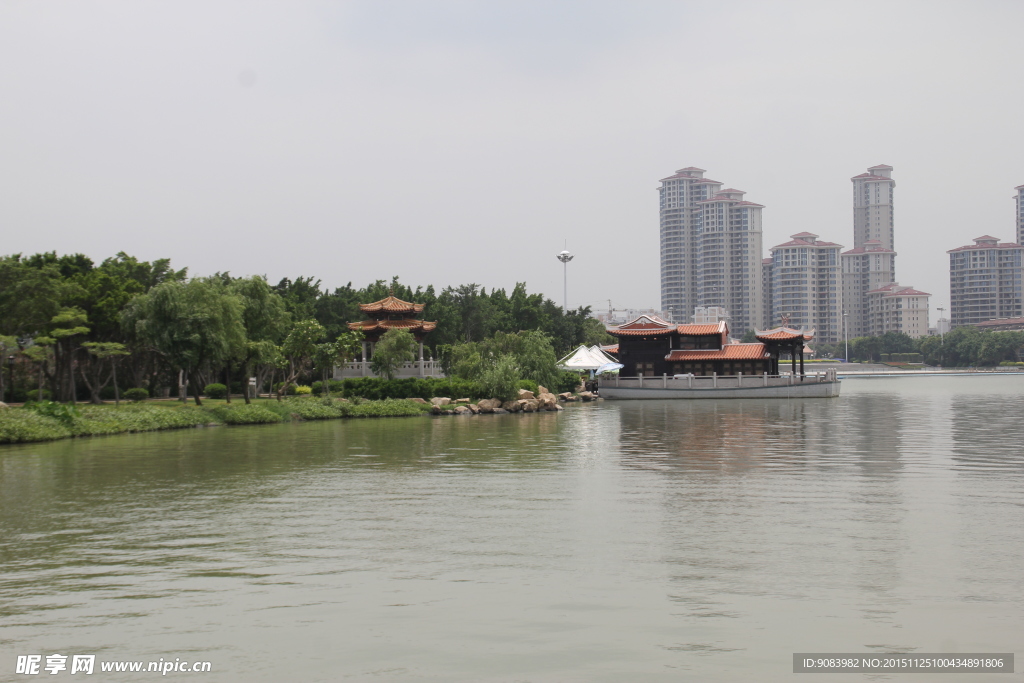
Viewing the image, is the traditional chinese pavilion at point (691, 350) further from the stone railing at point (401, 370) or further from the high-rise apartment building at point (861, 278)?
the high-rise apartment building at point (861, 278)

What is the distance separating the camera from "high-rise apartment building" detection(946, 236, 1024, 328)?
152250 mm

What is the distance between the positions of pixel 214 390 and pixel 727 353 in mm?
33986

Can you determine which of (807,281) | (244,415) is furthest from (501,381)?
(807,281)

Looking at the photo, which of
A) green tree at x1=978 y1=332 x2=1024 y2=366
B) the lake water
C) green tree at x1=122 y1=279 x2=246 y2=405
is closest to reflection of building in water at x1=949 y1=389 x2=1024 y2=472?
the lake water

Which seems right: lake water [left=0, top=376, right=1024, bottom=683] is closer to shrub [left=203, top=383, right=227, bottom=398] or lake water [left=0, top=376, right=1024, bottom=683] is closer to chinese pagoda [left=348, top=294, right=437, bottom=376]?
shrub [left=203, top=383, right=227, bottom=398]

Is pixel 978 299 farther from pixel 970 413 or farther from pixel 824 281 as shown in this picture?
pixel 970 413

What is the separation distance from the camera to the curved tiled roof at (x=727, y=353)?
5625 cm

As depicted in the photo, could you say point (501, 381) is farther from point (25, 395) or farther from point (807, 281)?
point (807, 281)

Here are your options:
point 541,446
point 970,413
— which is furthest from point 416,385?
point 970,413

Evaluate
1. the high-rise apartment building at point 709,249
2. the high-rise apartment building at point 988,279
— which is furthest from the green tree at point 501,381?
the high-rise apartment building at point 988,279

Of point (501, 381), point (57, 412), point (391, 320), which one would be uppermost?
point (391, 320)

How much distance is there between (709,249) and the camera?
160875 millimetres

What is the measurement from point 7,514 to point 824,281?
15883 cm

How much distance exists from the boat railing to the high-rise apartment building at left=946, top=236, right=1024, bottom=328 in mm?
120301
